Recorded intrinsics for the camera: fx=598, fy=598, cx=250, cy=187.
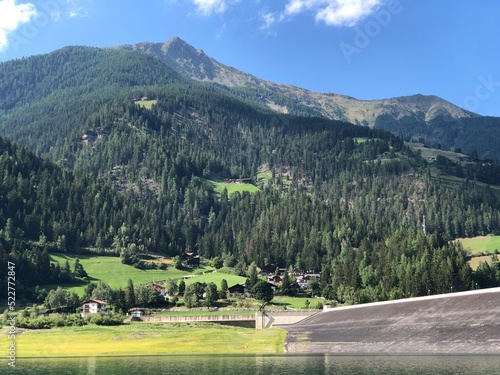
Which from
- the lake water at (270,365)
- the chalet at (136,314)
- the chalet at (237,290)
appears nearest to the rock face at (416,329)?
the lake water at (270,365)

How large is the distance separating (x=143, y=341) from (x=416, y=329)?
50.1 meters

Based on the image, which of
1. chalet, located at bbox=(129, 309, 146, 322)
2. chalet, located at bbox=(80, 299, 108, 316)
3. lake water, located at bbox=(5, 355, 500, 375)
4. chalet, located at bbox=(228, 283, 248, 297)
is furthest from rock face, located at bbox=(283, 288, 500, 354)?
chalet, located at bbox=(80, 299, 108, 316)

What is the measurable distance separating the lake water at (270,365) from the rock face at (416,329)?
714cm

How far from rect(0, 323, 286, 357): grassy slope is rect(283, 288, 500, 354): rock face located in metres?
7.15

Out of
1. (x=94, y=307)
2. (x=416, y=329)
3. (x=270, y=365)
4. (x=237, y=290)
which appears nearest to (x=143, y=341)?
(x=270, y=365)

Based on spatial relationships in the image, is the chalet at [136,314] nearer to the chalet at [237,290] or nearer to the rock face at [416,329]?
the chalet at [237,290]

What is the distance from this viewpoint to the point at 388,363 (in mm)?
78188

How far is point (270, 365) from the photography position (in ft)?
265

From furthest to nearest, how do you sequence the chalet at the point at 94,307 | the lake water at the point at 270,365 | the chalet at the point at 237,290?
the chalet at the point at 237,290 → the chalet at the point at 94,307 → the lake water at the point at 270,365

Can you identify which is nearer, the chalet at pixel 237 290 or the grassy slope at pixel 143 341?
the grassy slope at pixel 143 341

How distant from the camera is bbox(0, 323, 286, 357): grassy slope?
107062mm

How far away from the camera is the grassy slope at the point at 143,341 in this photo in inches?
4215

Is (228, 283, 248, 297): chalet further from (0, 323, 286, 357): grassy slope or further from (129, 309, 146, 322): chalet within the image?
(0, 323, 286, 357): grassy slope

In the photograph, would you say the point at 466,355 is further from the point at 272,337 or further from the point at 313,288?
the point at 313,288
